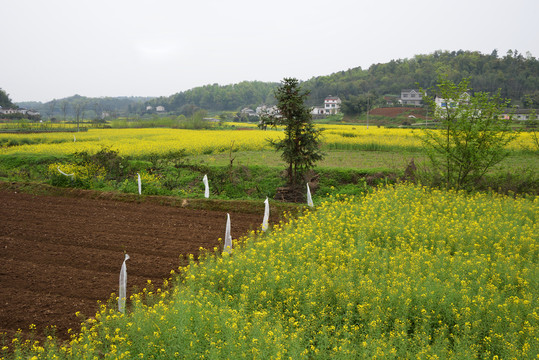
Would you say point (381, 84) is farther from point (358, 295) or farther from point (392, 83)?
point (358, 295)

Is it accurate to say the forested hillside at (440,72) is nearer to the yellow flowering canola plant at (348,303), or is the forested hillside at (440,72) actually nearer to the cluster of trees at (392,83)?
the cluster of trees at (392,83)

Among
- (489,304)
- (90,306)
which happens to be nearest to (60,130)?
A: (90,306)

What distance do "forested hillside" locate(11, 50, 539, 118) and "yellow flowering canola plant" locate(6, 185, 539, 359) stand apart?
1506 inches

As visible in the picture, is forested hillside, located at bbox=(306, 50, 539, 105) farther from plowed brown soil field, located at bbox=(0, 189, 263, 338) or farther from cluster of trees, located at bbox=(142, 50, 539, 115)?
plowed brown soil field, located at bbox=(0, 189, 263, 338)

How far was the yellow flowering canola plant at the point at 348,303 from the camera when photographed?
518cm

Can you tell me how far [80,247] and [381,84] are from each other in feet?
288

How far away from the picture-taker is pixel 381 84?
8819cm

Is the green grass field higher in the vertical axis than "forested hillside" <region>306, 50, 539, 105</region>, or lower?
lower

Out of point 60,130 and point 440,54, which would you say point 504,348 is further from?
point 440,54

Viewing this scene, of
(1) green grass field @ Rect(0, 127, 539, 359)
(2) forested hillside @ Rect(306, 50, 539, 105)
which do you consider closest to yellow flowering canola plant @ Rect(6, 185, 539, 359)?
(1) green grass field @ Rect(0, 127, 539, 359)

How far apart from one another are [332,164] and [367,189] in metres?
4.61

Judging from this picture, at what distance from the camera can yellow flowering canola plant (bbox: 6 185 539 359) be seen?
17.0ft

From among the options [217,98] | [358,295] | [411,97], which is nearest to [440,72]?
[411,97]

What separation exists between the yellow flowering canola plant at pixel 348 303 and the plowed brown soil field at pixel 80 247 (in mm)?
849
